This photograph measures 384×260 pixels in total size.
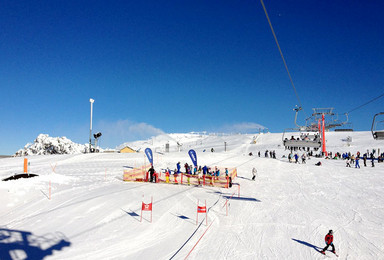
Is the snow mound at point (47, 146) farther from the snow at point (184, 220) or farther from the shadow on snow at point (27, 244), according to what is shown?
the shadow on snow at point (27, 244)

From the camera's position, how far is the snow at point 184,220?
9.19m

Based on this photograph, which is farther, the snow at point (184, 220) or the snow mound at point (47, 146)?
the snow mound at point (47, 146)

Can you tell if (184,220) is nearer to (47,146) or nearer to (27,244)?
(27,244)

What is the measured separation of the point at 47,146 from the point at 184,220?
67.9 metres

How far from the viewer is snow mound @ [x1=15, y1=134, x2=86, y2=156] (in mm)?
66688

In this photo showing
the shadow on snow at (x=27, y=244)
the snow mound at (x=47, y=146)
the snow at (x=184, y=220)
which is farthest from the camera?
the snow mound at (x=47, y=146)

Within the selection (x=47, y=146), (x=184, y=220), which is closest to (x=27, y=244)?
(x=184, y=220)

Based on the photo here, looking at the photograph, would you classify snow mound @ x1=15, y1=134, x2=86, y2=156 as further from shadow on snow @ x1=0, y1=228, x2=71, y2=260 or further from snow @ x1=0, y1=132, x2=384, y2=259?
shadow on snow @ x1=0, y1=228, x2=71, y2=260

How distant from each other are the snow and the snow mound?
180ft

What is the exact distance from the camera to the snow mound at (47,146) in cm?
6669

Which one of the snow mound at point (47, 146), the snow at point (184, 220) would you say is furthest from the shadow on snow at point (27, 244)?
the snow mound at point (47, 146)

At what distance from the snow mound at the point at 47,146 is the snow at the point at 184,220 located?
54.9 m

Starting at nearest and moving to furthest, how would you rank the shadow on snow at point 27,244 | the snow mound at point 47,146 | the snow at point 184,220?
the shadow on snow at point 27,244 → the snow at point 184,220 → the snow mound at point 47,146

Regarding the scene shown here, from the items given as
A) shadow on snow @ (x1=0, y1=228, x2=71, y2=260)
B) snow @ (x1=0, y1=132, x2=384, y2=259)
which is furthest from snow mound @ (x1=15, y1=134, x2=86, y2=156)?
shadow on snow @ (x1=0, y1=228, x2=71, y2=260)
